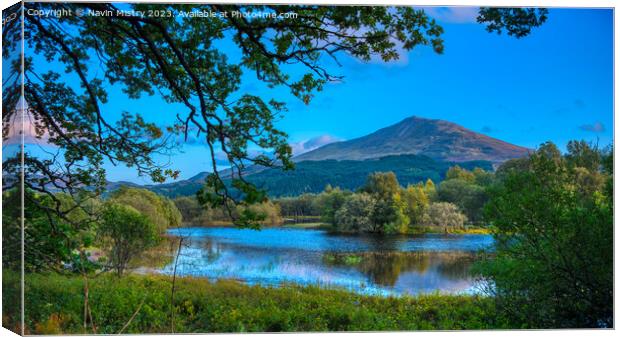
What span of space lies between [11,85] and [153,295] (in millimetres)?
2545

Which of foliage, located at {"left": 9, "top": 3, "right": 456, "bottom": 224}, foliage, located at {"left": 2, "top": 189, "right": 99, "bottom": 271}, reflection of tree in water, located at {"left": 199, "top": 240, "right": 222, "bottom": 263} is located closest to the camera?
foliage, located at {"left": 2, "top": 189, "right": 99, "bottom": 271}

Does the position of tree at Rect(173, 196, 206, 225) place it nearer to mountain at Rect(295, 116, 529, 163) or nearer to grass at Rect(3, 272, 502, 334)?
grass at Rect(3, 272, 502, 334)

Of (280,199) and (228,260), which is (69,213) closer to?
(228,260)

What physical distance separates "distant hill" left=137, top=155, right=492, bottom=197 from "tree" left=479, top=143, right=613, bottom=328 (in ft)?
1.80

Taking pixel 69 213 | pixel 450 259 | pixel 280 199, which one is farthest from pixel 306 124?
pixel 69 213

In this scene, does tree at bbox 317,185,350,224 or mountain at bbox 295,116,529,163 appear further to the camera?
Result: tree at bbox 317,185,350,224

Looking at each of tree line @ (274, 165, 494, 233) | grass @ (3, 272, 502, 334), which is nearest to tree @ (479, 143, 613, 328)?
tree line @ (274, 165, 494, 233)

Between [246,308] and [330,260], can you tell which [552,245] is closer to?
[330,260]

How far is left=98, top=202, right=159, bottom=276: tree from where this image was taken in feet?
22.9

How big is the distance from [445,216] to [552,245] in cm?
117

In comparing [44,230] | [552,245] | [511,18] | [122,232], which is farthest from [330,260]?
[511,18]

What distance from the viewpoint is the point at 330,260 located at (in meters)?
7.26

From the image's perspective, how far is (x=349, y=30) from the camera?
6.77 meters

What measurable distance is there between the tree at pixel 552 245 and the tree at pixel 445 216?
12.6 inches
